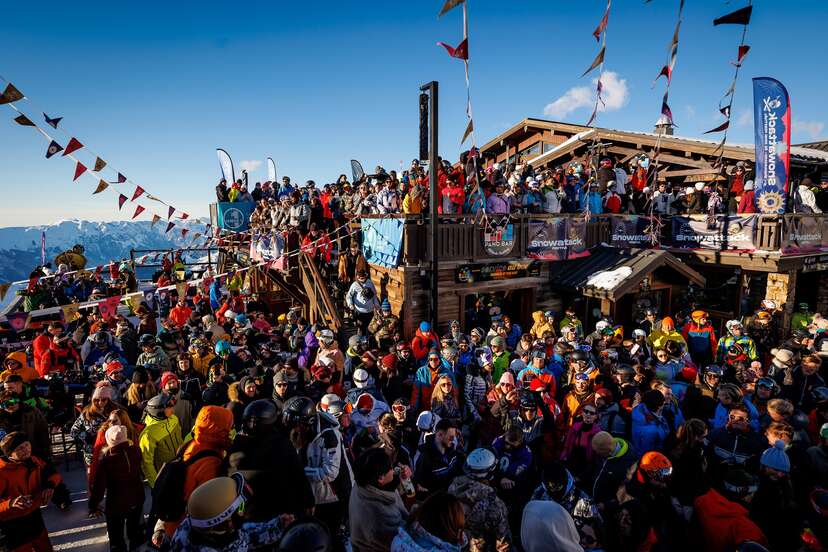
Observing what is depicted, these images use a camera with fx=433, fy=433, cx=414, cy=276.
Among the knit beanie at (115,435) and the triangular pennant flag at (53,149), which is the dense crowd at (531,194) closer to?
the triangular pennant flag at (53,149)

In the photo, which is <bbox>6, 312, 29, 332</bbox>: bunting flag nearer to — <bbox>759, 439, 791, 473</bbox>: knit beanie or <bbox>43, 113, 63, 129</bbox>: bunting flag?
<bbox>43, 113, 63, 129</bbox>: bunting flag

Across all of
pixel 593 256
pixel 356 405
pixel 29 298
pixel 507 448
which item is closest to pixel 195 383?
pixel 356 405

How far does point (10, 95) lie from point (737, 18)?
11207mm

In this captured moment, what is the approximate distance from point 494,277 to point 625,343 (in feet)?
13.1

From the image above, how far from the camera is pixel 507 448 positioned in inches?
175

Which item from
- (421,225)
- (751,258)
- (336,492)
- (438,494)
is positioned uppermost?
Result: (421,225)

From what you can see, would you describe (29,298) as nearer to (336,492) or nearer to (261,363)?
(261,363)

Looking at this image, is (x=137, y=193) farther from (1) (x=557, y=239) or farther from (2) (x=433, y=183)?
(1) (x=557, y=239)

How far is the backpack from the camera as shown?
3457 millimetres

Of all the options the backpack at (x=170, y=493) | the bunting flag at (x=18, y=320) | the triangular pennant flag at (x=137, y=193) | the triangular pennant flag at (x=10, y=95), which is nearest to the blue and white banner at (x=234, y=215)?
the triangular pennant flag at (x=137, y=193)

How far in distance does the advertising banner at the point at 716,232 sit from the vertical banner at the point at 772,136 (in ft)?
3.05

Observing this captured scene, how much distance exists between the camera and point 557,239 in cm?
1271

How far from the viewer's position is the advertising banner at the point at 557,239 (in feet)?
40.2

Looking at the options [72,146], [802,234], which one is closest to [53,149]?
[72,146]
